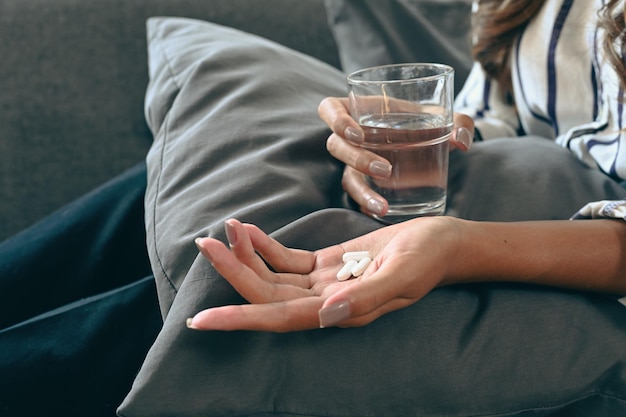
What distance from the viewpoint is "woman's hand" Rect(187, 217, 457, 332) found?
585 millimetres

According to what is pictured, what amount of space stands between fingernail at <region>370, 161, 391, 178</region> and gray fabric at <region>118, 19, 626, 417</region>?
6 cm

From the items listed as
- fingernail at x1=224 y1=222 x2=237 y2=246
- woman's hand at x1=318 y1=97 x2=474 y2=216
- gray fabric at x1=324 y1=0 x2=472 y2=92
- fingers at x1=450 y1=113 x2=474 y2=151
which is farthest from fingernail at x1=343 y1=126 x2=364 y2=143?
gray fabric at x1=324 y1=0 x2=472 y2=92

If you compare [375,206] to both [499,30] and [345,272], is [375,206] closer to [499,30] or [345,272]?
[345,272]

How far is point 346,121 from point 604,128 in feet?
1.30

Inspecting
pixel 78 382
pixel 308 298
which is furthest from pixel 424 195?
pixel 78 382

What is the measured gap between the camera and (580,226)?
0.75 m

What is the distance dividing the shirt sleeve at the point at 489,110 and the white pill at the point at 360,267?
1.85 ft

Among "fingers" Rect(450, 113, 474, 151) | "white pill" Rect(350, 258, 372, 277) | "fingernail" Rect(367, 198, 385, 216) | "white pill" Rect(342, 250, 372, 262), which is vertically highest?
"fingers" Rect(450, 113, 474, 151)

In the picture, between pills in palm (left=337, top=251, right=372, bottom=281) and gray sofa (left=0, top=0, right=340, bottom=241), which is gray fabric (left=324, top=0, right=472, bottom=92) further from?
pills in palm (left=337, top=251, right=372, bottom=281)

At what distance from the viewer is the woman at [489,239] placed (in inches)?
23.9

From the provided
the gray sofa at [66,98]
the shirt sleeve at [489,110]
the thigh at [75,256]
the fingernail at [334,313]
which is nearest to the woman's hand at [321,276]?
the fingernail at [334,313]

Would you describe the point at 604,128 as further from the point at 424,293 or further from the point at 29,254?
the point at 29,254

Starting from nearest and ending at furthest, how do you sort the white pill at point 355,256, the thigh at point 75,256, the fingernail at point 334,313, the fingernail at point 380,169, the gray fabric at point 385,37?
1. the fingernail at point 334,313
2. the white pill at point 355,256
3. the fingernail at point 380,169
4. the thigh at point 75,256
5. the gray fabric at point 385,37

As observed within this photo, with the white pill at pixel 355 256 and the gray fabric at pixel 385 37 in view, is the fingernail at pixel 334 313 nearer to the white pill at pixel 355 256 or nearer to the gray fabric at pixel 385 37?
the white pill at pixel 355 256
